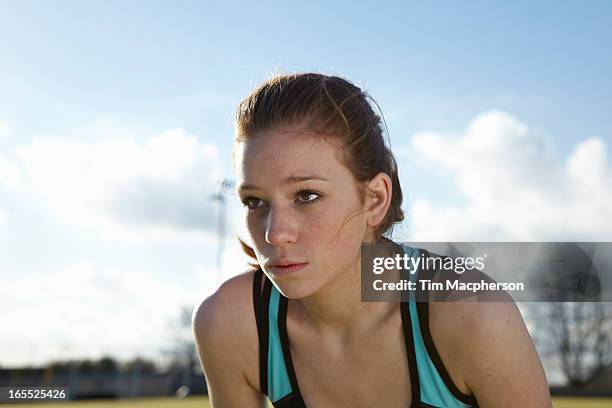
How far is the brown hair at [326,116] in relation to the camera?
3590 mm

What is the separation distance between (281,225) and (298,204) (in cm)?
13

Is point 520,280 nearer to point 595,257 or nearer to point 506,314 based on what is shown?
point 595,257

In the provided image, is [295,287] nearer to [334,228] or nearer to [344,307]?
[334,228]

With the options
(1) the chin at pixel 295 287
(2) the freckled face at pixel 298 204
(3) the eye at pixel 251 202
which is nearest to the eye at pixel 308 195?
(2) the freckled face at pixel 298 204

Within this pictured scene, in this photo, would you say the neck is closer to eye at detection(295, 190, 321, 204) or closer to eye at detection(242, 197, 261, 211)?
eye at detection(295, 190, 321, 204)

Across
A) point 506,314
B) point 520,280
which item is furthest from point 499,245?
point 506,314

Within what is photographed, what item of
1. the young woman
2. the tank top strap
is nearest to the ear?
the young woman

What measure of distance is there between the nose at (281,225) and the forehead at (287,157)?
0.51ft

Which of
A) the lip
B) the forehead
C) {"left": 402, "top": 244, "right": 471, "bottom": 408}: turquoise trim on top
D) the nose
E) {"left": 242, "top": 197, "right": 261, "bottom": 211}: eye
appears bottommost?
{"left": 402, "top": 244, "right": 471, "bottom": 408}: turquoise trim on top

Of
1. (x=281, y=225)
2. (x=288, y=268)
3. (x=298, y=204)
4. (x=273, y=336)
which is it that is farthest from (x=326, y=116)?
(x=273, y=336)

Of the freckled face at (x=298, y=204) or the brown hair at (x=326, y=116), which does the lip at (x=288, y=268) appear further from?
the brown hair at (x=326, y=116)

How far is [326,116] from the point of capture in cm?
363

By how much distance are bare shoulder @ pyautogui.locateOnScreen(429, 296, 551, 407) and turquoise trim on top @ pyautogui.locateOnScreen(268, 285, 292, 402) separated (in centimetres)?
99

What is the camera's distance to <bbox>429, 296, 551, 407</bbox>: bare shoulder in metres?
3.65
